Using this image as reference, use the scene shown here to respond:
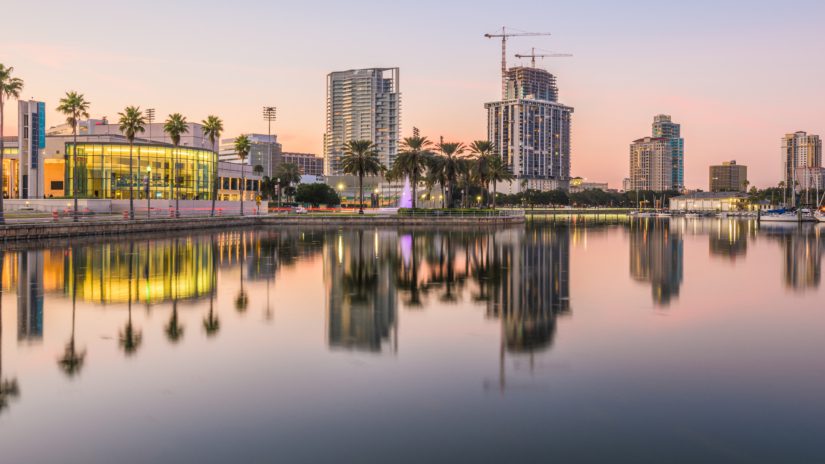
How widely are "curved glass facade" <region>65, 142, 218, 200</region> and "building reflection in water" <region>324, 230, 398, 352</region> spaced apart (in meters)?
63.6

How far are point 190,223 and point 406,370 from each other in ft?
192

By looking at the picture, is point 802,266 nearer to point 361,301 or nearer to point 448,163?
point 361,301

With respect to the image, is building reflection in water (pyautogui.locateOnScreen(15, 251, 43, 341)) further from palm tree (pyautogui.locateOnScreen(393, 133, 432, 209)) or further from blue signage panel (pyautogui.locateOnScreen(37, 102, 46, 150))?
blue signage panel (pyautogui.locateOnScreen(37, 102, 46, 150))

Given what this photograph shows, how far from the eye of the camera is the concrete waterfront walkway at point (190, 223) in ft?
149

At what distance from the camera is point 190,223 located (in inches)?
2579

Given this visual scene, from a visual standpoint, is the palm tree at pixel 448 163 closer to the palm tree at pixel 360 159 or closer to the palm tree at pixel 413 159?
the palm tree at pixel 413 159

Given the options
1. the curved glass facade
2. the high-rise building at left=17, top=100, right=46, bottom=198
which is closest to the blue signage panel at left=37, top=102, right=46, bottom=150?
the high-rise building at left=17, top=100, right=46, bottom=198

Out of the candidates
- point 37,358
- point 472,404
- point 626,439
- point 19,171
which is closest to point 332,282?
point 37,358

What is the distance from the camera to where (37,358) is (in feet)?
40.9

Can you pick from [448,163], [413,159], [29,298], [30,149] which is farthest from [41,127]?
[29,298]

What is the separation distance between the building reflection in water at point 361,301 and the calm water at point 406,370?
0.42 feet

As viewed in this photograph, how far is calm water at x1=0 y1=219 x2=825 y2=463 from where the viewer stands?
8.31m

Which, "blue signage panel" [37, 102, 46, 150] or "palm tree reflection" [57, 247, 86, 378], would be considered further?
"blue signage panel" [37, 102, 46, 150]

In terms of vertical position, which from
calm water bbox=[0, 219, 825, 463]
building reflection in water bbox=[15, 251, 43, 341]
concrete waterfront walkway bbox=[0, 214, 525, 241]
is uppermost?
concrete waterfront walkway bbox=[0, 214, 525, 241]
